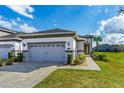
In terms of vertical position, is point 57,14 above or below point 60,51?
above

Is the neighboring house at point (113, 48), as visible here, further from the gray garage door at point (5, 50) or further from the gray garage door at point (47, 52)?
the gray garage door at point (47, 52)

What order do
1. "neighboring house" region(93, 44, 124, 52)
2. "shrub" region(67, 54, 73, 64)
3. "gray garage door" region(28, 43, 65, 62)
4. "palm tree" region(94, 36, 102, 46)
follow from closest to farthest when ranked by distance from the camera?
"shrub" region(67, 54, 73, 64) → "gray garage door" region(28, 43, 65, 62) → "neighboring house" region(93, 44, 124, 52) → "palm tree" region(94, 36, 102, 46)

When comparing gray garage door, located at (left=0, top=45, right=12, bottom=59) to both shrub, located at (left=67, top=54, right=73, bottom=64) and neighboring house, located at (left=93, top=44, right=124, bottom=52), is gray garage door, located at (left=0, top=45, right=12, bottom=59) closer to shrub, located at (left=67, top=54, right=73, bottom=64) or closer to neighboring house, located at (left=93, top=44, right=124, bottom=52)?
shrub, located at (left=67, top=54, right=73, bottom=64)

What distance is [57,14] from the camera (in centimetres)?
2081

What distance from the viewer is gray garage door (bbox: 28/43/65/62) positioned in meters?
17.3

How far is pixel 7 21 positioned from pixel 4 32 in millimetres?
5318

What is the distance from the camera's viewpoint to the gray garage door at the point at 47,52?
17.3 meters

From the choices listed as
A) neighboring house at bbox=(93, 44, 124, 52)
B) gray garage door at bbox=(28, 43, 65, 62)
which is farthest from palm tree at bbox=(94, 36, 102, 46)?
gray garage door at bbox=(28, 43, 65, 62)

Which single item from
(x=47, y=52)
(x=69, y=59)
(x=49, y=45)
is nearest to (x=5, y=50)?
(x=47, y=52)

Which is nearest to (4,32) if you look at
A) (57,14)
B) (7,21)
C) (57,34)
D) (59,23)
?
(7,21)

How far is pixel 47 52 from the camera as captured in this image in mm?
17750

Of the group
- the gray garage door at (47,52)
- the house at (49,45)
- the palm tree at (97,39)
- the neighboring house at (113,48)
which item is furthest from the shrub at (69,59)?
the neighboring house at (113,48)

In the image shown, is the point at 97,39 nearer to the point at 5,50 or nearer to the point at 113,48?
the point at 113,48
